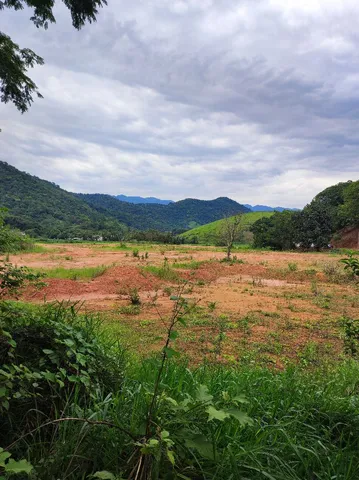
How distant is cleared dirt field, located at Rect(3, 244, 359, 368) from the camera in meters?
5.80

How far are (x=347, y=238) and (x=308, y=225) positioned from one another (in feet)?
39.5

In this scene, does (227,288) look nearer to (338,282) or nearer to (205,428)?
(338,282)

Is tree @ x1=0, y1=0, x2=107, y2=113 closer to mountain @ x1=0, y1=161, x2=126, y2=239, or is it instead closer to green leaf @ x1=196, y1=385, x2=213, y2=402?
green leaf @ x1=196, y1=385, x2=213, y2=402

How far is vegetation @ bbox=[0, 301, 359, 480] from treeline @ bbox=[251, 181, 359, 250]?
3926cm

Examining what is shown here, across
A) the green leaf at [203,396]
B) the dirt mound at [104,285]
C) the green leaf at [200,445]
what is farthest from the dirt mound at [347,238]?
the green leaf at [200,445]

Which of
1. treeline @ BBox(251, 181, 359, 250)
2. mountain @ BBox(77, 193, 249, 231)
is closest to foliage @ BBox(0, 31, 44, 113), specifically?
treeline @ BBox(251, 181, 359, 250)

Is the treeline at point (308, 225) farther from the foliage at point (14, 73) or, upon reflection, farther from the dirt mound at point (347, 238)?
the foliage at point (14, 73)

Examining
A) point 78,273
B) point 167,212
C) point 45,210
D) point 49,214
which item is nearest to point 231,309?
point 78,273

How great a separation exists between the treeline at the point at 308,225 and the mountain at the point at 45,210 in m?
35.4

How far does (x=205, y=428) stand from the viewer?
1778mm

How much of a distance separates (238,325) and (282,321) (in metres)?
1.47

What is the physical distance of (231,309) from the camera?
938 cm

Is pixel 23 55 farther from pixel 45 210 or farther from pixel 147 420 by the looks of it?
pixel 45 210

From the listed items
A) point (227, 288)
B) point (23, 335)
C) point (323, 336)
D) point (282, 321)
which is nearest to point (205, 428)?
point (23, 335)
